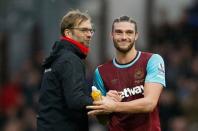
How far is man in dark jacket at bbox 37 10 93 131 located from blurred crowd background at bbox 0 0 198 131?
20.1ft

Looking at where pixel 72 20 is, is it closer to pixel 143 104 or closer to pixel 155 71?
pixel 155 71

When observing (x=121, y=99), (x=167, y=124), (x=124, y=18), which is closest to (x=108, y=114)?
(x=121, y=99)

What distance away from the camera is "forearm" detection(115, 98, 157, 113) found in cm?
899

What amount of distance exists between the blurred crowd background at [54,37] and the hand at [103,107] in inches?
246

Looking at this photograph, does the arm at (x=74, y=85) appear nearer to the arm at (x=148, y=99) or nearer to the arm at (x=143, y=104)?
→ the arm at (x=148, y=99)

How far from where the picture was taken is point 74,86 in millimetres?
8805

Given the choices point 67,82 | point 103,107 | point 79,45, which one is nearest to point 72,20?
point 79,45

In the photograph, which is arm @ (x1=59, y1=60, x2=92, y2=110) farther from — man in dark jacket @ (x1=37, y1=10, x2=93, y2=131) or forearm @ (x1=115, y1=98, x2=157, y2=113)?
forearm @ (x1=115, y1=98, x2=157, y2=113)

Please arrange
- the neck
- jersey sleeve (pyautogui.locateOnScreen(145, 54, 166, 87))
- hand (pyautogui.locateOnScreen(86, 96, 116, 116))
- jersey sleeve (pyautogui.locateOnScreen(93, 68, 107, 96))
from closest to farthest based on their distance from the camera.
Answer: hand (pyautogui.locateOnScreen(86, 96, 116, 116)) → jersey sleeve (pyautogui.locateOnScreen(145, 54, 166, 87)) → the neck → jersey sleeve (pyautogui.locateOnScreen(93, 68, 107, 96))

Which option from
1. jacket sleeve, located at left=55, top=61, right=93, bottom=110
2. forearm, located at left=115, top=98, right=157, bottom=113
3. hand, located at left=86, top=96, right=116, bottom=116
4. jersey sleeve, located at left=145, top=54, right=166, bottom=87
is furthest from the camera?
jersey sleeve, located at left=145, top=54, right=166, bottom=87

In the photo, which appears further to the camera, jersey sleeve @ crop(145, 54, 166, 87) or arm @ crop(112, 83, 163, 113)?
jersey sleeve @ crop(145, 54, 166, 87)

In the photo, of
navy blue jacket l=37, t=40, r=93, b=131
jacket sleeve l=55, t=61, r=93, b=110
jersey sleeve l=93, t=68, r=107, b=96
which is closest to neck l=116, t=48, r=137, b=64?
jersey sleeve l=93, t=68, r=107, b=96

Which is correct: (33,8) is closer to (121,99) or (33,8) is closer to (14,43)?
(14,43)

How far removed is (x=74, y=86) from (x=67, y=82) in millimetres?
81
